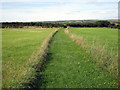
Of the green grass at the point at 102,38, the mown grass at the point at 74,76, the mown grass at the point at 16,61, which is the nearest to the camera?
the mown grass at the point at 16,61

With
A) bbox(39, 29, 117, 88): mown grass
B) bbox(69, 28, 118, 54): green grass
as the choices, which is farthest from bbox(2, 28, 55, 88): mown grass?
bbox(69, 28, 118, 54): green grass

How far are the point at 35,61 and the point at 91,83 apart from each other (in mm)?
3885

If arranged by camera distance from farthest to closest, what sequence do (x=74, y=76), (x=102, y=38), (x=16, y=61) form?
(x=102, y=38) → (x=16, y=61) → (x=74, y=76)

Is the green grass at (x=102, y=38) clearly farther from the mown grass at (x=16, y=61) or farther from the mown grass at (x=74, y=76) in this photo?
the mown grass at (x=16, y=61)

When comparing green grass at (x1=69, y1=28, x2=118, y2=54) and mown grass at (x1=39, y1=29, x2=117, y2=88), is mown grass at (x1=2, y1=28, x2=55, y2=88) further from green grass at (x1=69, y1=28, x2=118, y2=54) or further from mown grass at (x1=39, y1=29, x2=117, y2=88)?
green grass at (x1=69, y1=28, x2=118, y2=54)

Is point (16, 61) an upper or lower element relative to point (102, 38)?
lower

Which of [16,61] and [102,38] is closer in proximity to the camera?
[16,61]

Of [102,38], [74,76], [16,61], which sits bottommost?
[74,76]

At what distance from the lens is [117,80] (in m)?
7.44

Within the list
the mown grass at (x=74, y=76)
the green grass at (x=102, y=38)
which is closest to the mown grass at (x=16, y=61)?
the mown grass at (x=74, y=76)

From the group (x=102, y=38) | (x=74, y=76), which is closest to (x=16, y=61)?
(x=74, y=76)

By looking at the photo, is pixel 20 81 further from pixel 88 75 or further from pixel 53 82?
pixel 88 75

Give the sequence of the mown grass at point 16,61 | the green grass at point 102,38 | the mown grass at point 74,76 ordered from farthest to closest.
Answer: the green grass at point 102,38 → the mown grass at point 74,76 → the mown grass at point 16,61

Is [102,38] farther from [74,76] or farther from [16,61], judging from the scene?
[74,76]
